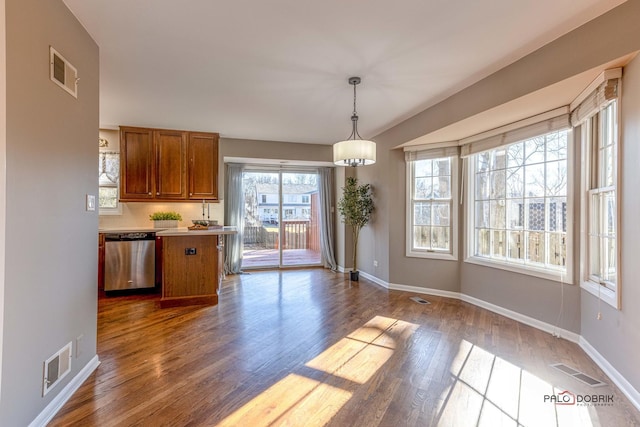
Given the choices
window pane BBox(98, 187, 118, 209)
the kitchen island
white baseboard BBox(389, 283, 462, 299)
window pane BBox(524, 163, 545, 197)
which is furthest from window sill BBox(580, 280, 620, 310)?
window pane BBox(98, 187, 118, 209)

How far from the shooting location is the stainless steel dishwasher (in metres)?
4.49

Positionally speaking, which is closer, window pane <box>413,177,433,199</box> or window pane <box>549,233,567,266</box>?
window pane <box>549,233,567,266</box>

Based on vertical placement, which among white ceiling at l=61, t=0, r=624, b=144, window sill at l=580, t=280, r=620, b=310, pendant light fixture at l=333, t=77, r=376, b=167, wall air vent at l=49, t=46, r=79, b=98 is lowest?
window sill at l=580, t=280, r=620, b=310

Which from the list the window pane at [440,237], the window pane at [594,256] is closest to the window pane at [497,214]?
the window pane at [440,237]

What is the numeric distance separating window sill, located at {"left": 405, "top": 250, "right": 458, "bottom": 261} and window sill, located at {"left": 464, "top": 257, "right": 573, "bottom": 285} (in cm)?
33

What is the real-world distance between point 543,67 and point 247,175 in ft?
16.6

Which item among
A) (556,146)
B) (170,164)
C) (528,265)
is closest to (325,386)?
(528,265)

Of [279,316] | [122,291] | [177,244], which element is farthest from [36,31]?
[122,291]

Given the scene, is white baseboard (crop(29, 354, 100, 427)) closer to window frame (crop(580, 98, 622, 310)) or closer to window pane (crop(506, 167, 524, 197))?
window frame (crop(580, 98, 622, 310))

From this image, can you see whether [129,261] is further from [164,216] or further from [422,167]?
[422,167]

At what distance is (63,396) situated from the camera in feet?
6.29

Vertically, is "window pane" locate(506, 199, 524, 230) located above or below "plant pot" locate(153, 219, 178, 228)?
above

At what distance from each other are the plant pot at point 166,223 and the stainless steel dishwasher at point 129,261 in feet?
1.22

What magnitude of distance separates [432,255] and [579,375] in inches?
91.9
